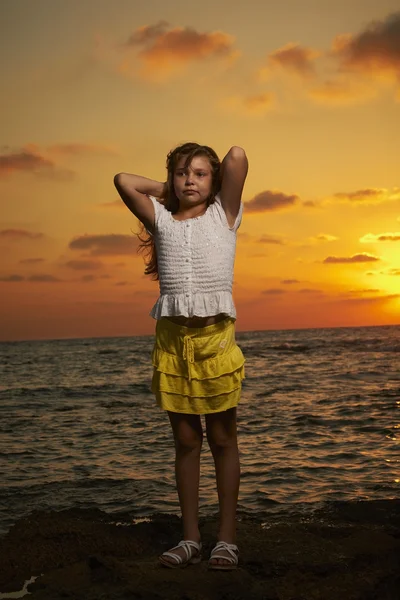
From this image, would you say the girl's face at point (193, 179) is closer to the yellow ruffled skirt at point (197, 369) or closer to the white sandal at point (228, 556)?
the yellow ruffled skirt at point (197, 369)

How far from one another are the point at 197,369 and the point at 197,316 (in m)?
0.29

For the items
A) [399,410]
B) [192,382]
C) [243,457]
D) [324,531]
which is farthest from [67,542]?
[399,410]

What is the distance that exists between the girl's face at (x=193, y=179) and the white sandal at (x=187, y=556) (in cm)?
186

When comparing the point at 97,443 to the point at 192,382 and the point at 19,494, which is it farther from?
the point at 192,382

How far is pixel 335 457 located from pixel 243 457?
1001mm

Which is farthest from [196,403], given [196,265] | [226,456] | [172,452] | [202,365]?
[172,452]

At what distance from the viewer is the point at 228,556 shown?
144 inches

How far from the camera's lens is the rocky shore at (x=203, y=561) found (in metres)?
3.30

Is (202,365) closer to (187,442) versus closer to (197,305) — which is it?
(197,305)

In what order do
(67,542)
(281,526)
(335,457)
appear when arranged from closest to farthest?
(67,542) < (281,526) < (335,457)

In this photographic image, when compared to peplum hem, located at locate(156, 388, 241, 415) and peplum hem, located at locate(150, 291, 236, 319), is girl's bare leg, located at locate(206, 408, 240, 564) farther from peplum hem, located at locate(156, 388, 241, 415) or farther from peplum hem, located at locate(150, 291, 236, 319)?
peplum hem, located at locate(150, 291, 236, 319)

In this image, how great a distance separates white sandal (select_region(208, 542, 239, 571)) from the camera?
11.7ft

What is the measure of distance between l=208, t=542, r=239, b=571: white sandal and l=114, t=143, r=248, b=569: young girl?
1 cm

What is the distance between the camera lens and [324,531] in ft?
14.4
